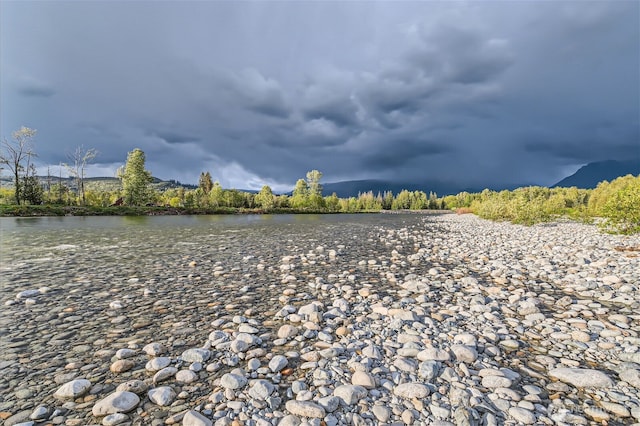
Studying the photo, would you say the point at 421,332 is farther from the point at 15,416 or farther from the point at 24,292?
the point at 24,292

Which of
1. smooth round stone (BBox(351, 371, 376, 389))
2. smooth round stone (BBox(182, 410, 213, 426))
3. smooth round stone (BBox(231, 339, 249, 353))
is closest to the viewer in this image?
smooth round stone (BBox(182, 410, 213, 426))

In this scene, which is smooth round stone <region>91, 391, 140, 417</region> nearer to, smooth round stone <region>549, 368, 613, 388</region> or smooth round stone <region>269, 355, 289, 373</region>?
smooth round stone <region>269, 355, 289, 373</region>

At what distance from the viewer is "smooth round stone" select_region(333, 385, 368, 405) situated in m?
2.91

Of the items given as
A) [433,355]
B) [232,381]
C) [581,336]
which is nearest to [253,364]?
[232,381]

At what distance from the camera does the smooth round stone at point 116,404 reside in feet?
8.97

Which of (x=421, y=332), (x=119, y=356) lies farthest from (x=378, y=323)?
(x=119, y=356)

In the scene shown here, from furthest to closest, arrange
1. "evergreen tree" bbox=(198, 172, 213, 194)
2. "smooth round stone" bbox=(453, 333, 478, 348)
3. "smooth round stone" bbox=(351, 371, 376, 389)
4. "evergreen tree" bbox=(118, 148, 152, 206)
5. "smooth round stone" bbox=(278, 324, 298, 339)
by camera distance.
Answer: "evergreen tree" bbox=(198, 172, 213, 194)
"evergreen tree" bbox=(118, 148, 152, 206)
"smooth round stone" bbox=(278, 324, 298, 339)
"smooth round stone" bbox=(453, 333, 478, 348)
"smooth round stone" bbox=(351, 371, 376, 389)

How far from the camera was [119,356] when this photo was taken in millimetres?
3807

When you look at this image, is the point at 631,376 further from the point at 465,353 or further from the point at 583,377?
the point at 465,353

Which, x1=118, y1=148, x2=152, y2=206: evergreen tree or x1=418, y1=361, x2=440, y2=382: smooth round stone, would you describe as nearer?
x1=418, y1=361, x2=440, y2=382: smooth round stone

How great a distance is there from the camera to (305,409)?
2.75m

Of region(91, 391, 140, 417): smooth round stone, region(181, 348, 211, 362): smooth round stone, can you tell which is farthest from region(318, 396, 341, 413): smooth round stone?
region(91, 391, 140, 417): smooth round stone

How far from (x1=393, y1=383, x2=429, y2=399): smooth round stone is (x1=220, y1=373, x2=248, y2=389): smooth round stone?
176 cm

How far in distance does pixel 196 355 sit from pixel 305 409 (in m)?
1.89
